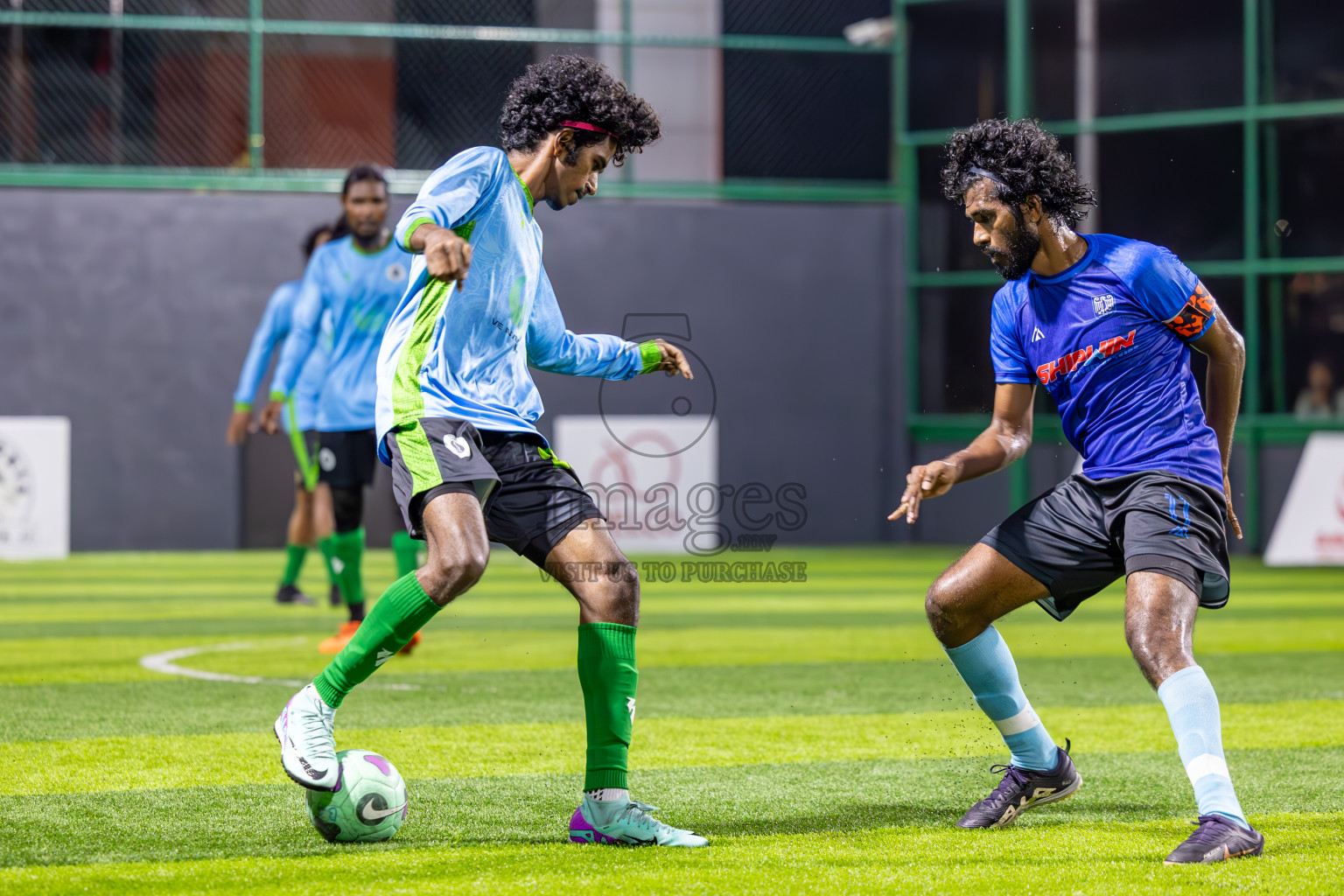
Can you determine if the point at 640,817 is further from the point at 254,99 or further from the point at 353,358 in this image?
the point at 254,99

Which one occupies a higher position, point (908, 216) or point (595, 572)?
point (908, 216)

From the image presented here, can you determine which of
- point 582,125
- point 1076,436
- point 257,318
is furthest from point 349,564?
point 257,318

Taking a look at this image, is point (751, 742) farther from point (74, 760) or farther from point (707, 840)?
point (74, 760)

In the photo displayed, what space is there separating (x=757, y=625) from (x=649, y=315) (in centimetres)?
1032

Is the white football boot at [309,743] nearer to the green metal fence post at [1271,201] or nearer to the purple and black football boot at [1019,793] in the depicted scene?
the purple and black football boot at [1019,793]

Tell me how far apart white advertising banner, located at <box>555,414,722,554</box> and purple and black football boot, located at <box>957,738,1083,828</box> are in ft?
42.2

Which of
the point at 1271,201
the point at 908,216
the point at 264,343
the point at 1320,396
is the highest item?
the point at 908,216

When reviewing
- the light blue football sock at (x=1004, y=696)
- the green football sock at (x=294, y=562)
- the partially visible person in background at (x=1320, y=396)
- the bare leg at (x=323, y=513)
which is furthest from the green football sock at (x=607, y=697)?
the partially visible person in background at (x=1320, y=396)

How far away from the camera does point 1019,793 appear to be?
461 centimetres

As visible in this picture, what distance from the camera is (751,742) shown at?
6.09 meters

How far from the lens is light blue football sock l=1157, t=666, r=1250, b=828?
3.98 m

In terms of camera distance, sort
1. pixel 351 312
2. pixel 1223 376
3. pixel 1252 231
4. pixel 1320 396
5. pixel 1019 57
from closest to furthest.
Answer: pixel 1223 376
pixel 351 312
pixel 1320 396
pixel 1252 231
pixel 1019 57

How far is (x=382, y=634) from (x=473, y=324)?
85 centimetres

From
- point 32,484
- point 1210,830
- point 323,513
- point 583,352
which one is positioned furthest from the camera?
point 32,484
